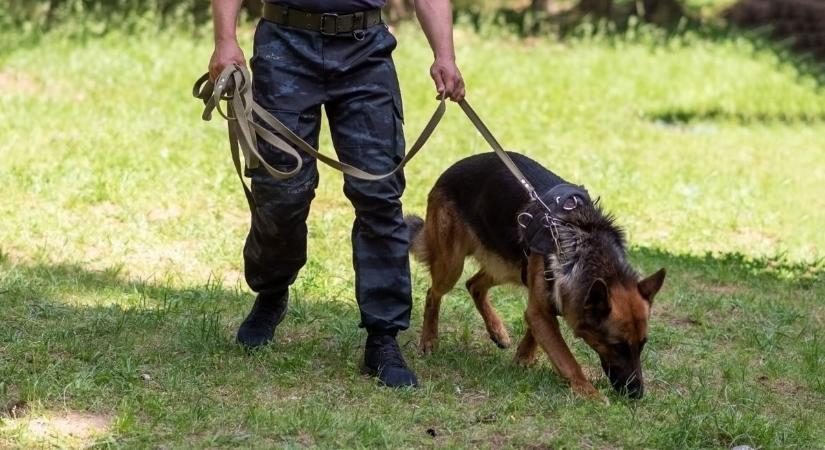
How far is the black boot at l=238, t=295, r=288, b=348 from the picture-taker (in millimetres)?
6027

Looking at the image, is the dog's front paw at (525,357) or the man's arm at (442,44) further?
the dog's front paw at (525,357)

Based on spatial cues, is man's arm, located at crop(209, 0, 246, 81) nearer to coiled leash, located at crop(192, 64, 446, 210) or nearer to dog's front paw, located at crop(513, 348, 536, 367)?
coiled leash, located at crop(192, 64, 446, 210)

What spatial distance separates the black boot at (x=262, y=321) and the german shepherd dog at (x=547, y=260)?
0.78m

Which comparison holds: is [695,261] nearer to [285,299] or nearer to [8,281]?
[285,299]

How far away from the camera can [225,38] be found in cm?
534

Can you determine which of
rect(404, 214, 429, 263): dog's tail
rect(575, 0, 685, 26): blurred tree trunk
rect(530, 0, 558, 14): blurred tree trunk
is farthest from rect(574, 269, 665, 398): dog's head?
rect(575, 0, 685, 26): blurred tree trunk

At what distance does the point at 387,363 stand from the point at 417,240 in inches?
43.8

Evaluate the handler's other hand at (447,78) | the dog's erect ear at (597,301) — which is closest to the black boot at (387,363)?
the dog's erect ear at (597,301)

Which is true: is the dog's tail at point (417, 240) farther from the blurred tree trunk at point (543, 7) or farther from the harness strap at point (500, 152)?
the blurred tree trunk at point (543, 7)

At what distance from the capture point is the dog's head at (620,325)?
5457 millimetres

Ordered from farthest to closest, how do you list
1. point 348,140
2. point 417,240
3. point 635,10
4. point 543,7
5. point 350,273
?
point 635,10, point 543,7, point 350,273, point 417,240, point 348,140

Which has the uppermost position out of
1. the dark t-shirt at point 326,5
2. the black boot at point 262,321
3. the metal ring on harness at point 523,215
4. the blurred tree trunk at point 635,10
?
the dark t-shirt at point 326,5

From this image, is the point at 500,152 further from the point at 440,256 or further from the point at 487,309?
the point at 487,309

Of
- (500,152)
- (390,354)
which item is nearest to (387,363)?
(390,354)
